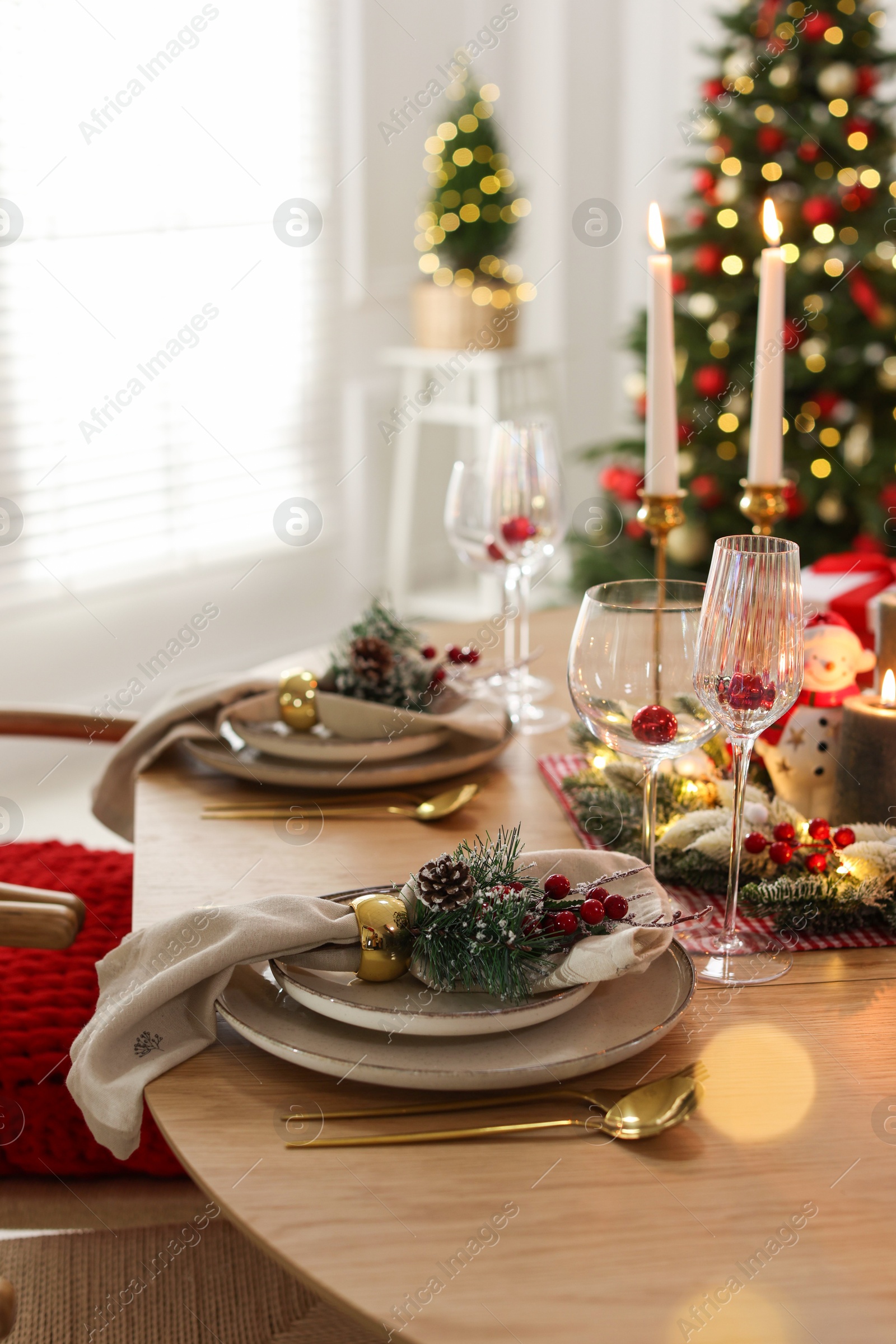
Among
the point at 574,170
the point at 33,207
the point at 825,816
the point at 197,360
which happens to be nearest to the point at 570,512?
the point at 574,170

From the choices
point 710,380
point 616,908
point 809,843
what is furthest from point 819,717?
point 710,380

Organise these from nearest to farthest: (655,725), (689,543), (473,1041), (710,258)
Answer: (473,1041)
(655,725)
(710,258)
(689,543)

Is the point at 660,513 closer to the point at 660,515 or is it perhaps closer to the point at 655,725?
the point at 660,515

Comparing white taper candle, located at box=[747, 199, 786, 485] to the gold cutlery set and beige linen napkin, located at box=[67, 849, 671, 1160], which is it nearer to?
beige linen napkin, located at box=[67, 849, 671, 1160]

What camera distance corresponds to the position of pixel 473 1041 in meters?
0.79

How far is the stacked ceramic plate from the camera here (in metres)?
1.21

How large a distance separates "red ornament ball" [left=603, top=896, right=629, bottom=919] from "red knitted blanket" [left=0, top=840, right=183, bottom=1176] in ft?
1.46

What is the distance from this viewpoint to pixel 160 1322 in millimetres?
985

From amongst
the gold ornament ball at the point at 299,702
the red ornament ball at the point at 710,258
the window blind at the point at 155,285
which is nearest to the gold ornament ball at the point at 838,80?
the red ornament ball at the point at 710,258

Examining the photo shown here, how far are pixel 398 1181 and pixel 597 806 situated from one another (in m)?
0.47

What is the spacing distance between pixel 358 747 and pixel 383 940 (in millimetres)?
414

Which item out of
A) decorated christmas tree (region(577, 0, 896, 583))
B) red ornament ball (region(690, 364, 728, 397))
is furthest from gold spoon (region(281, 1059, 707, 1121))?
red ornament ball (region(690, 364, 728, 397))

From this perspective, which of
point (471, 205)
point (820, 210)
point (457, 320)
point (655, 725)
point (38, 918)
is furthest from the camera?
point (457, 320)

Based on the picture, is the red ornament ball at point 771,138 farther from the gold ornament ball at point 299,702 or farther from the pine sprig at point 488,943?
the pine sprig at point 488,943
